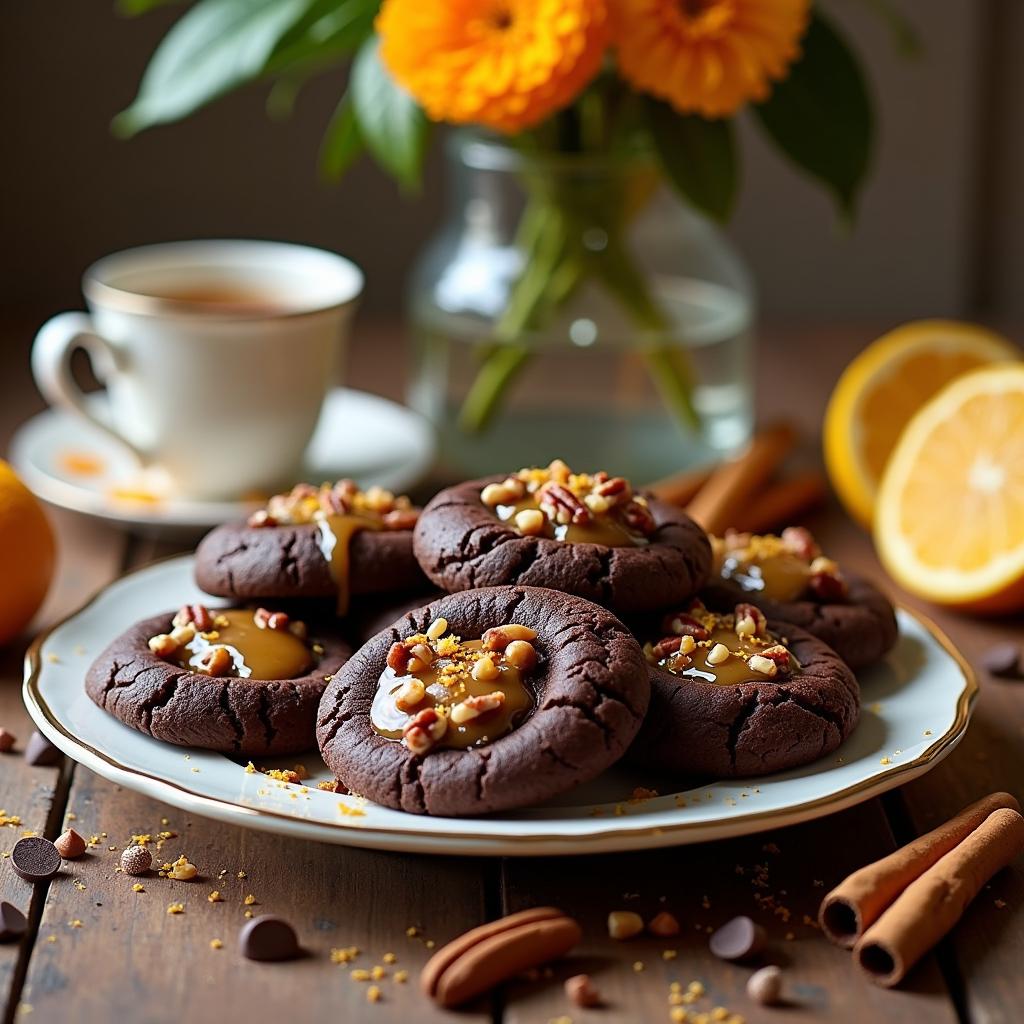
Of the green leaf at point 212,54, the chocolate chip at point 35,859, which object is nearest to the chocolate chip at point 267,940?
the chocolate chip at point 35,859

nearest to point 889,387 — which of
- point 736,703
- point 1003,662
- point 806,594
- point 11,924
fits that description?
point 1003,662

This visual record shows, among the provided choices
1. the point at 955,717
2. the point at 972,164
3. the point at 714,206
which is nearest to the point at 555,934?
the point at 955,717

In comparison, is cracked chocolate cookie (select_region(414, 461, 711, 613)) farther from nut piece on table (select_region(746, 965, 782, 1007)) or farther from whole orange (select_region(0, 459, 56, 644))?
whole orange (select_region(0, 459, 56, 644))

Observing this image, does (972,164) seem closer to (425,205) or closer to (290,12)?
(425,205)

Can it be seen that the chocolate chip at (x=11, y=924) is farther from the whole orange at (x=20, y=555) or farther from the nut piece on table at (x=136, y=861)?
the whole orange at (x=20, y=555)

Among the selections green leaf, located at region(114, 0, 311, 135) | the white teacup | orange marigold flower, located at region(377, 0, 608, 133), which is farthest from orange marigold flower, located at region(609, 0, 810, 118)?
the white teacup
